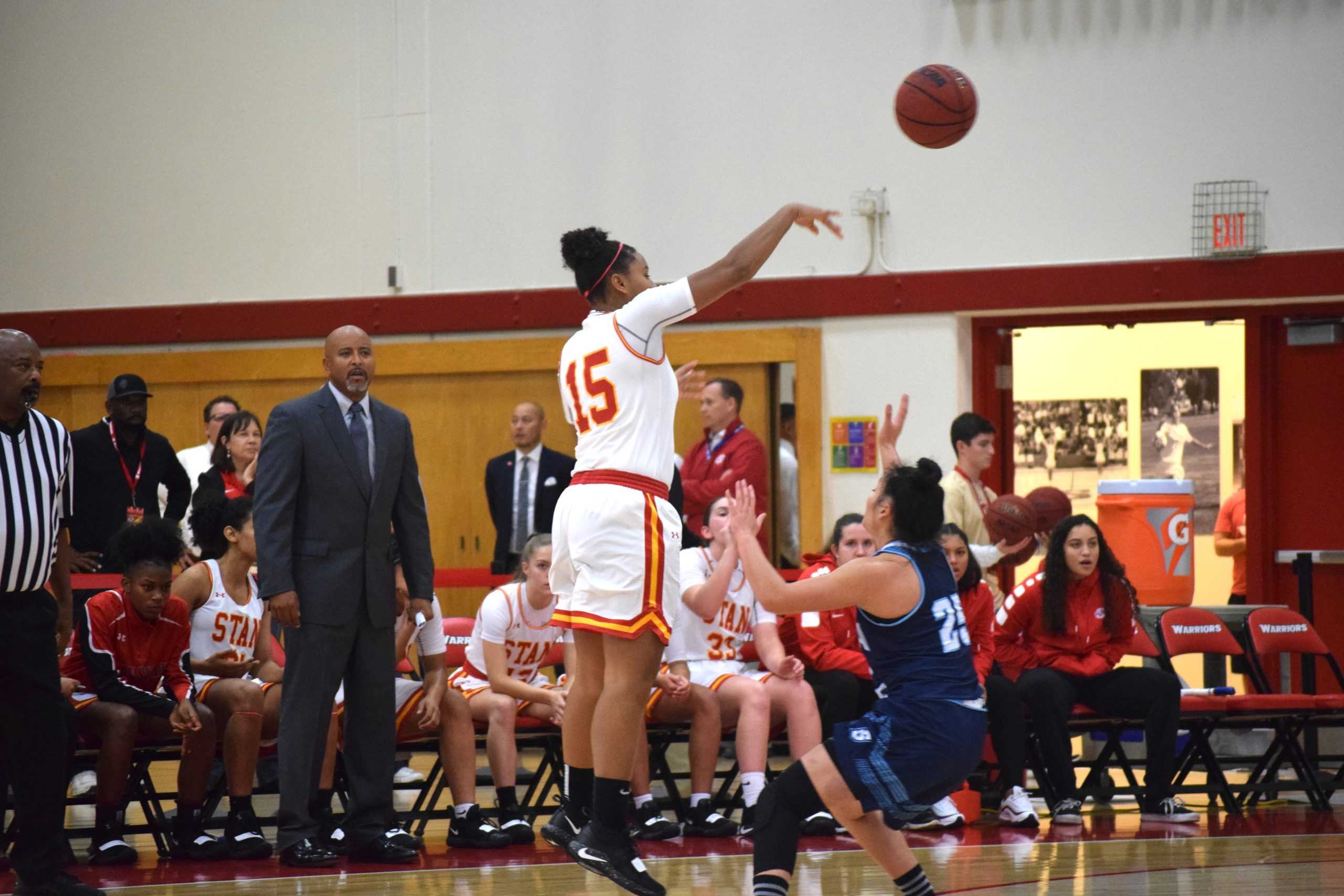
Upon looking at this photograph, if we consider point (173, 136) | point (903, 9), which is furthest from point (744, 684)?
point (173, 136)

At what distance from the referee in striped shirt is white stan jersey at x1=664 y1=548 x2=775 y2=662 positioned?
268 centimetres

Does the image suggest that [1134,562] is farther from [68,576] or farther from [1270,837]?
[68,576]

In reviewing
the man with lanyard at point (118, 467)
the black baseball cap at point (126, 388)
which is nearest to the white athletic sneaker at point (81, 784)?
the man with lanyard at point (118, 467)

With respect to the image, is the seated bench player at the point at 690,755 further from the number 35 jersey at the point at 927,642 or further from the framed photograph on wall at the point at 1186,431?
the framed photograph on wall at the point at 1186,431

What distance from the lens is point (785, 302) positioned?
9789 millimetres

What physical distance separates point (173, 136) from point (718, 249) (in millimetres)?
4132

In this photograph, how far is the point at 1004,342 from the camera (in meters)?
9.84

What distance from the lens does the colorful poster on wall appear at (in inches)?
379

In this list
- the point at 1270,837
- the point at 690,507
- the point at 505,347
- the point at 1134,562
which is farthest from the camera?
the point at 505,347

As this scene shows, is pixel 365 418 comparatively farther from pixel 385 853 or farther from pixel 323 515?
pixel 385 853

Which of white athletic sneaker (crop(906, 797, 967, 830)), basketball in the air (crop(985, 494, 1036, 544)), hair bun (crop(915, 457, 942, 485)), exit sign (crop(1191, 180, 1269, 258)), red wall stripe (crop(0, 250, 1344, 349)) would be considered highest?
exit sign (crop(1191, 180, 1269, 258))

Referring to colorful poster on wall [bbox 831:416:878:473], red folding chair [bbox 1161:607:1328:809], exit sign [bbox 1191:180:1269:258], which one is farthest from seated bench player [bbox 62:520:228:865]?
exit sign [bbox 1191:180:1269:258]

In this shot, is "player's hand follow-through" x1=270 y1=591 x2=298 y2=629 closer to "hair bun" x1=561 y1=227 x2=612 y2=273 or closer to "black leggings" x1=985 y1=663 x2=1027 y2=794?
"hair bun" x1=561 y1=227 x2=612 y2=273

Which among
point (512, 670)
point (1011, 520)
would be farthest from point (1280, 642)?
point (512, 670)
